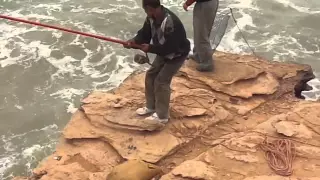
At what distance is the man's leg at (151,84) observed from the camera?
540 centimetres

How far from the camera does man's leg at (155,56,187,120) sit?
523cm

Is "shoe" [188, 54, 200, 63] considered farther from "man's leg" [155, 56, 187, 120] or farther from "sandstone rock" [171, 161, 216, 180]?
"sandstone rock" [171, 161, 216, 180]

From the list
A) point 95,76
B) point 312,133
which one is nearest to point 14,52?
point 95,76

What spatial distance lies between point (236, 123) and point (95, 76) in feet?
11.1

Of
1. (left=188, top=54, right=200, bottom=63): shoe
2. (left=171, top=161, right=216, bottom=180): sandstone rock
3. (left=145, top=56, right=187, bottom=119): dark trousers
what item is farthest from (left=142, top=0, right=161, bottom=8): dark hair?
(left=188, top=54, right=200, bottom=63): shoe

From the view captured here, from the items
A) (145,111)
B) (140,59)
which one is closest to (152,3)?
(140,59)

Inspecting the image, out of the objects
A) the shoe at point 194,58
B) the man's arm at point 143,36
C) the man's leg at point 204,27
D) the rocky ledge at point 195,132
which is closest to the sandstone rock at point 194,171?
the rocky ledge at point 195,132

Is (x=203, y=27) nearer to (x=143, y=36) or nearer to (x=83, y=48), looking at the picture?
(x=143, y=36)

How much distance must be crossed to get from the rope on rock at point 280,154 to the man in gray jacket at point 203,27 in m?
1.71

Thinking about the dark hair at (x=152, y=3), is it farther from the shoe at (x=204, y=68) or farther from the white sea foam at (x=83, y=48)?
the white sea foam at (x=83, y=48)

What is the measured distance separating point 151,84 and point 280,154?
5.44 ft

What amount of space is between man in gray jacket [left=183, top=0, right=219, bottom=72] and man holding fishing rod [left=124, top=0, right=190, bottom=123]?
125cm

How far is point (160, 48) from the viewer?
4.98m

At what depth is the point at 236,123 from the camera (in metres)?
6.04
